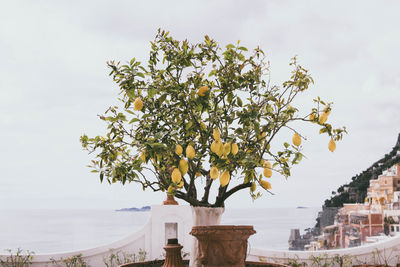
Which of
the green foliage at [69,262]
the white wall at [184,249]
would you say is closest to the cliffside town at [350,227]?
the white wall at [184,249]

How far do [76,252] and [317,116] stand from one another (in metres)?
3.15

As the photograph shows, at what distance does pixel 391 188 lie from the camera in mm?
6867

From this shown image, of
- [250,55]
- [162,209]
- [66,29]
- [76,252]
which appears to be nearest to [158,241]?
[162,209]

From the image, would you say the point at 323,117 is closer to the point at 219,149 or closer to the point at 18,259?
the point at 219,149

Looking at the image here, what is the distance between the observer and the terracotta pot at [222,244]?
1.59 metres

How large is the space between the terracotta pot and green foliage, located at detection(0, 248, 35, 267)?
2832 millimetres

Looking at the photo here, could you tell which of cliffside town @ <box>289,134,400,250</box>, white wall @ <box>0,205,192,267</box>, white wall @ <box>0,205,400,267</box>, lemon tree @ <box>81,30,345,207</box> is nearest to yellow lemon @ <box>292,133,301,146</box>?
lemon tree @ <box>81,30,345,207</box>

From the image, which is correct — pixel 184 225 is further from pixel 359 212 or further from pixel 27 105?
pixel 27 105

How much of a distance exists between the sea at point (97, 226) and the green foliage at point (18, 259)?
0.08 metres

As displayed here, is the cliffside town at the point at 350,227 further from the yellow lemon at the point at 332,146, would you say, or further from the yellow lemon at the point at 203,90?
the yellow lemon at the point at 203,90

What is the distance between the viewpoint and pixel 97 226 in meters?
10.7

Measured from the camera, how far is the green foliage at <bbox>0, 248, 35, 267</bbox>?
3750 millimetres

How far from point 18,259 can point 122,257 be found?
101 centimetres

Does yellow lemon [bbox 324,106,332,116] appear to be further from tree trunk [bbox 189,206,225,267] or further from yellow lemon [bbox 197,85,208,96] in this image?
tree trunk [bbox 189,206,225,267]
